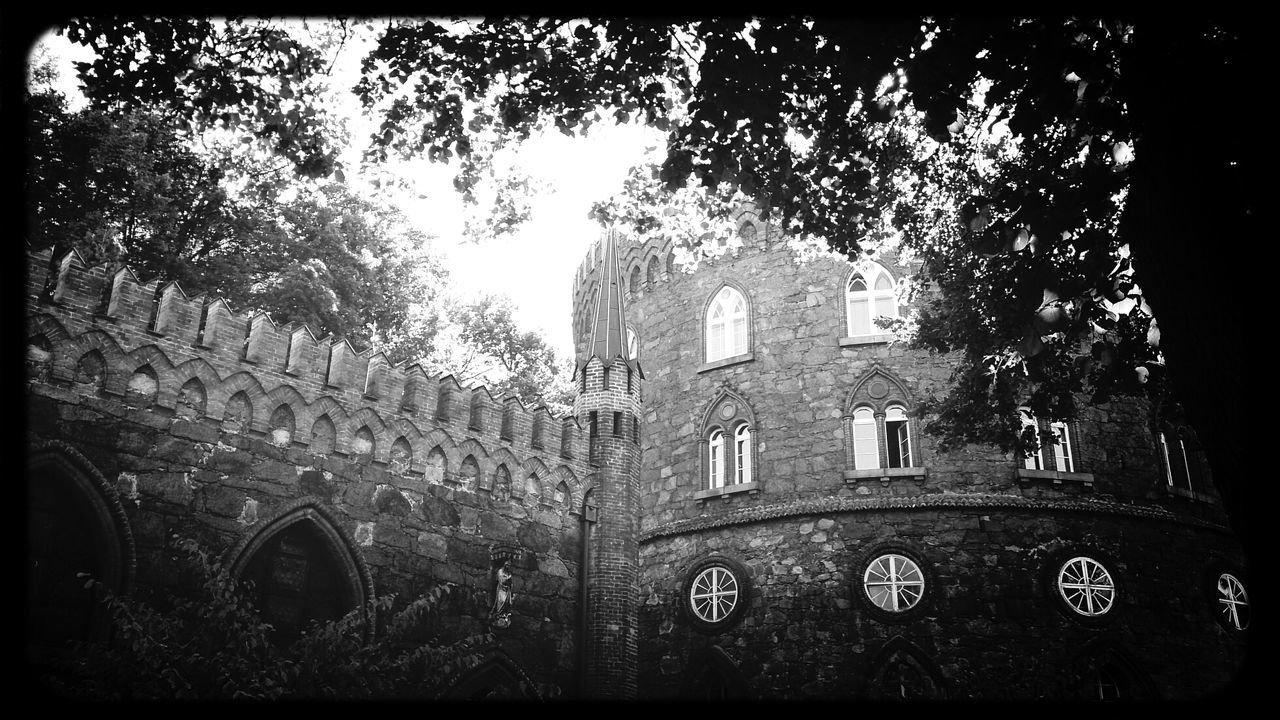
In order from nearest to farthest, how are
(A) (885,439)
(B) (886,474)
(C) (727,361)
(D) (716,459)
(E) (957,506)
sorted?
(E) (957,506) < (B) (886,474) < (A) (885,439) < (D) (716,459) < (C) (727,361)

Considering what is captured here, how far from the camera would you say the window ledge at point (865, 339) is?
Answer: 20.8 m

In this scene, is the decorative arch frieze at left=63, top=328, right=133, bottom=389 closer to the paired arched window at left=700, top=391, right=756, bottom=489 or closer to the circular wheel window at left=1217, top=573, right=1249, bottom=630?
the paired arched window at left=700, top=391, right=756, bottom=489

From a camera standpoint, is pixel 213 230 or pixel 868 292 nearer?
pixel 868 292

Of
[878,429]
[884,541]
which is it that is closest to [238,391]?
[884,541]

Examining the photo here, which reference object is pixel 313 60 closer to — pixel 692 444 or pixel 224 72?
pixel 224 72

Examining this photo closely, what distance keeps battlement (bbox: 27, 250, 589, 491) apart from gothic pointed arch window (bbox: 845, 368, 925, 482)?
26.8ft

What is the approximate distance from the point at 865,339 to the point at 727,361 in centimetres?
321

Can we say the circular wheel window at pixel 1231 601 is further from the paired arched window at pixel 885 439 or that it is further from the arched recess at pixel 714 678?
the arched recess at pixel 714 678

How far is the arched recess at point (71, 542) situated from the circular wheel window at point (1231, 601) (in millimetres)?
19217

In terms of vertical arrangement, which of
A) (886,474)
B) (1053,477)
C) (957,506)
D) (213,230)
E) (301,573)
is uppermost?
(213,230)

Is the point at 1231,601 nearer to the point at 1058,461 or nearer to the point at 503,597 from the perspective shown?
the point at 1058,461

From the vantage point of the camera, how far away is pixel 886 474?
19688 mm

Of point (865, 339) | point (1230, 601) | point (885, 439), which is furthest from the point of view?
point (865, 339)

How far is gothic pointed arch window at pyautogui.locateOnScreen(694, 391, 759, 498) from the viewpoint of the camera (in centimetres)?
2114
